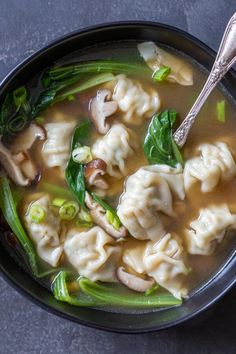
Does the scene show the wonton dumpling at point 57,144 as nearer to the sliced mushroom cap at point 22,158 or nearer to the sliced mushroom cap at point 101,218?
the sliced mushroom cap at point 22,158

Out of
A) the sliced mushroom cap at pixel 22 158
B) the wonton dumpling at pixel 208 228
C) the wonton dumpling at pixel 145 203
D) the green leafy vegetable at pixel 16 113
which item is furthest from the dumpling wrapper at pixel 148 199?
the green leafy vegetable at pixel 16 113

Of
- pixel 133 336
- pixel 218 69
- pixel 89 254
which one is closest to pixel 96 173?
pixel 89 254

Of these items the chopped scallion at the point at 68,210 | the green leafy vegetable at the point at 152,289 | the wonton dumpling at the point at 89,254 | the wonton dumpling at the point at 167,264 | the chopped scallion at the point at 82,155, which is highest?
the chopped scallion at the point at 82,155

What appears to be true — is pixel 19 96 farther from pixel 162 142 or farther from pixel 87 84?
pixel 162 142

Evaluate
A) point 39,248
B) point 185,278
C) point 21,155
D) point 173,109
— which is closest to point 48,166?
point 21,155

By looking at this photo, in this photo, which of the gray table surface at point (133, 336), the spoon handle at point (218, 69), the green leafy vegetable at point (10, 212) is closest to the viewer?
the spoon handle at point (218, 69)

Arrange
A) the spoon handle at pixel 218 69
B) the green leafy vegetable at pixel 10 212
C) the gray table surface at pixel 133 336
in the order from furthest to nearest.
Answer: the gray table surface at pixel 133 336
the green leafy vegetable at pixel 10 212
the spoon handle at pixel 218 69

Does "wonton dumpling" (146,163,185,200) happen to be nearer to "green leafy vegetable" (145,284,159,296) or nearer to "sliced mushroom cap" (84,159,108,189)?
"sliced mushroom cap" (84,159,108,189)
